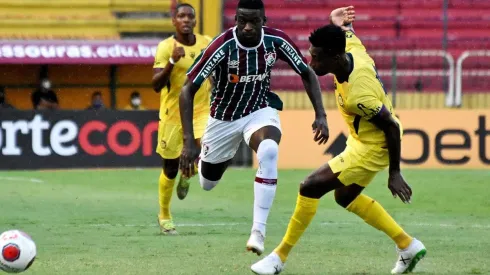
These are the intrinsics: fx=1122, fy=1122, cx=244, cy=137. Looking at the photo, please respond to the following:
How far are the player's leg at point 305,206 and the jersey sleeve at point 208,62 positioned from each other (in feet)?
4.62

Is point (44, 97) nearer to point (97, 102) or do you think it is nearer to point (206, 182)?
point (97, 102)

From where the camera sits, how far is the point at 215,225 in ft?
39.7

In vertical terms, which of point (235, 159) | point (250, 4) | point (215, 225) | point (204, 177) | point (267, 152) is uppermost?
point (250, 4)

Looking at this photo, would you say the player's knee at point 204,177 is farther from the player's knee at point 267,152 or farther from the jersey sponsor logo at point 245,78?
the player's knee at point 267,152

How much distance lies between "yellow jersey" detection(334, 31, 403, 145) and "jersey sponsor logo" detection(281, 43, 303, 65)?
1152 mm

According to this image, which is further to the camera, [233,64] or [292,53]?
[292,53]

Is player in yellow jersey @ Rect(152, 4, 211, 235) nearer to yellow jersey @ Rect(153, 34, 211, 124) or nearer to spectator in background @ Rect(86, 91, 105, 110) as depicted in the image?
yellow jersey @ Rect(153, 34, 211, 124)

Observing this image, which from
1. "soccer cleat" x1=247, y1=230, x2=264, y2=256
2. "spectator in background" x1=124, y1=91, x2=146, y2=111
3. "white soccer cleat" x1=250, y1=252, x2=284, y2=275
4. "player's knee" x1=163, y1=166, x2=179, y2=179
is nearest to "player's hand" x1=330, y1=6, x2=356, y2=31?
"soccer cleat" x1=247, y1=230, x2=264, y2=256

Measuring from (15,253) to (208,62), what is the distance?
2474mm

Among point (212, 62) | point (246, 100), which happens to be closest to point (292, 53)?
point (246, 100)

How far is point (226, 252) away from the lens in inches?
378

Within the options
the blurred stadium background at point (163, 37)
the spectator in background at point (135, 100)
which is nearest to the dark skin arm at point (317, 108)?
the blurred stadium background at point (163, 37)

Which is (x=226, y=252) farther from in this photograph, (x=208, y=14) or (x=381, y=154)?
(x=208, y=14)

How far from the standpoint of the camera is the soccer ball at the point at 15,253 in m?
7.45
